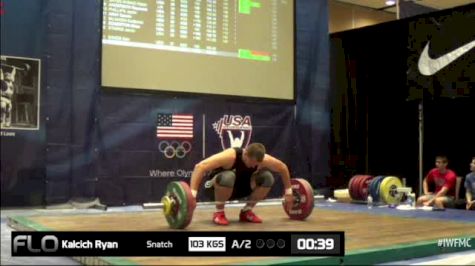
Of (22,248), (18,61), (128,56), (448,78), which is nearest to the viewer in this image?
(22,248)

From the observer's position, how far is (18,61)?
5.36 meters

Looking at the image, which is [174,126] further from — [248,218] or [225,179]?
[225,179]

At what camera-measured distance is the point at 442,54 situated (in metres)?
6.45

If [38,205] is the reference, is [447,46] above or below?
above

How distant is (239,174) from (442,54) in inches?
142

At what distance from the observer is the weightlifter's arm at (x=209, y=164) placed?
380cm

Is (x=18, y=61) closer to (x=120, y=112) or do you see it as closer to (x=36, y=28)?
(x=36, y=28)

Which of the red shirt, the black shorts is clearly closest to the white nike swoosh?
the red shirt

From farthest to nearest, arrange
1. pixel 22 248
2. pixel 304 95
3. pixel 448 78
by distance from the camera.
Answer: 1. pixel 304 95
2. pixel 448 78
3. pixel 22 248

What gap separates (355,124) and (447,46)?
168 cm

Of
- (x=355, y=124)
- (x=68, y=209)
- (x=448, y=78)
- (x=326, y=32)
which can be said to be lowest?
(x=68, y=209)

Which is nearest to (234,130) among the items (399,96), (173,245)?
(399,96)

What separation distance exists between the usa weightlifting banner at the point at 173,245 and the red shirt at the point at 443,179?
3533 mm

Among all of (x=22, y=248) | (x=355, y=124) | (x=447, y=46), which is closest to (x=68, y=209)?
(x=22, y=248)
